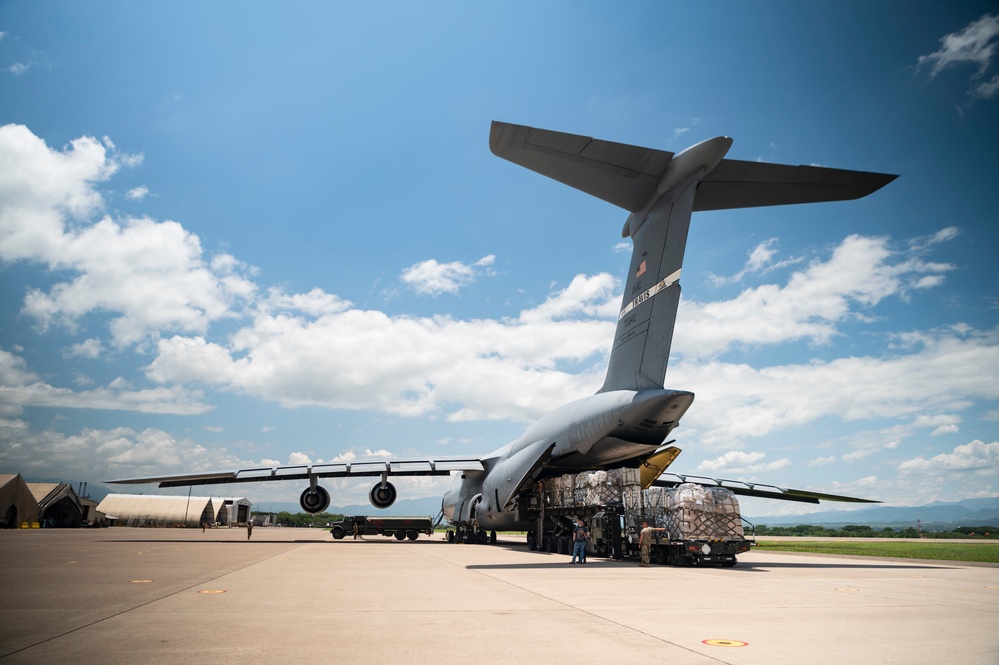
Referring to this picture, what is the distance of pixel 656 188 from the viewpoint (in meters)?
→ 16.3

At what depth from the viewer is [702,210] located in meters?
17.0

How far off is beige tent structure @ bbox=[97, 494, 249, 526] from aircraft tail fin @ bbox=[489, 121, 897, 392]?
202 feet

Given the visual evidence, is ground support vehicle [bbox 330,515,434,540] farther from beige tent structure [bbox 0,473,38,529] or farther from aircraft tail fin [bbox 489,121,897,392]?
beige tent structure [bbox 0,473,38,529]

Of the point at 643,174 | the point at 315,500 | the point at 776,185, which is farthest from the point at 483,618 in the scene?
the point at 315,500

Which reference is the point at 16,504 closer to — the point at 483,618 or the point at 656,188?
the point at 656,188

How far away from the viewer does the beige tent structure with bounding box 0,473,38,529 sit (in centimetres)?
4284

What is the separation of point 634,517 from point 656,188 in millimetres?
8340

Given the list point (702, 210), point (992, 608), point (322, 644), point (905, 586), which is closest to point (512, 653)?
point (322, 644)

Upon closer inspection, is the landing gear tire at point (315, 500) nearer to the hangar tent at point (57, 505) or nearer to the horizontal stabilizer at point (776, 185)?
the horizontal stabilizer at point (776, 185)

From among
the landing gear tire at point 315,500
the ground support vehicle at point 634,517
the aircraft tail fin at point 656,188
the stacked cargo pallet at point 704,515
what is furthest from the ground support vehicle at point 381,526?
the stacked cargo pallet at point 704,515

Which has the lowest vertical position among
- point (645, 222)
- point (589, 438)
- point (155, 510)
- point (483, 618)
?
point (155, 510)

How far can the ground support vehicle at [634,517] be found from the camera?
14898 mm

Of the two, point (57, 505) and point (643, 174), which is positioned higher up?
point (643, 174)

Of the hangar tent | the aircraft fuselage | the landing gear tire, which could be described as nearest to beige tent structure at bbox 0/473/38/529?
the hangar tent
